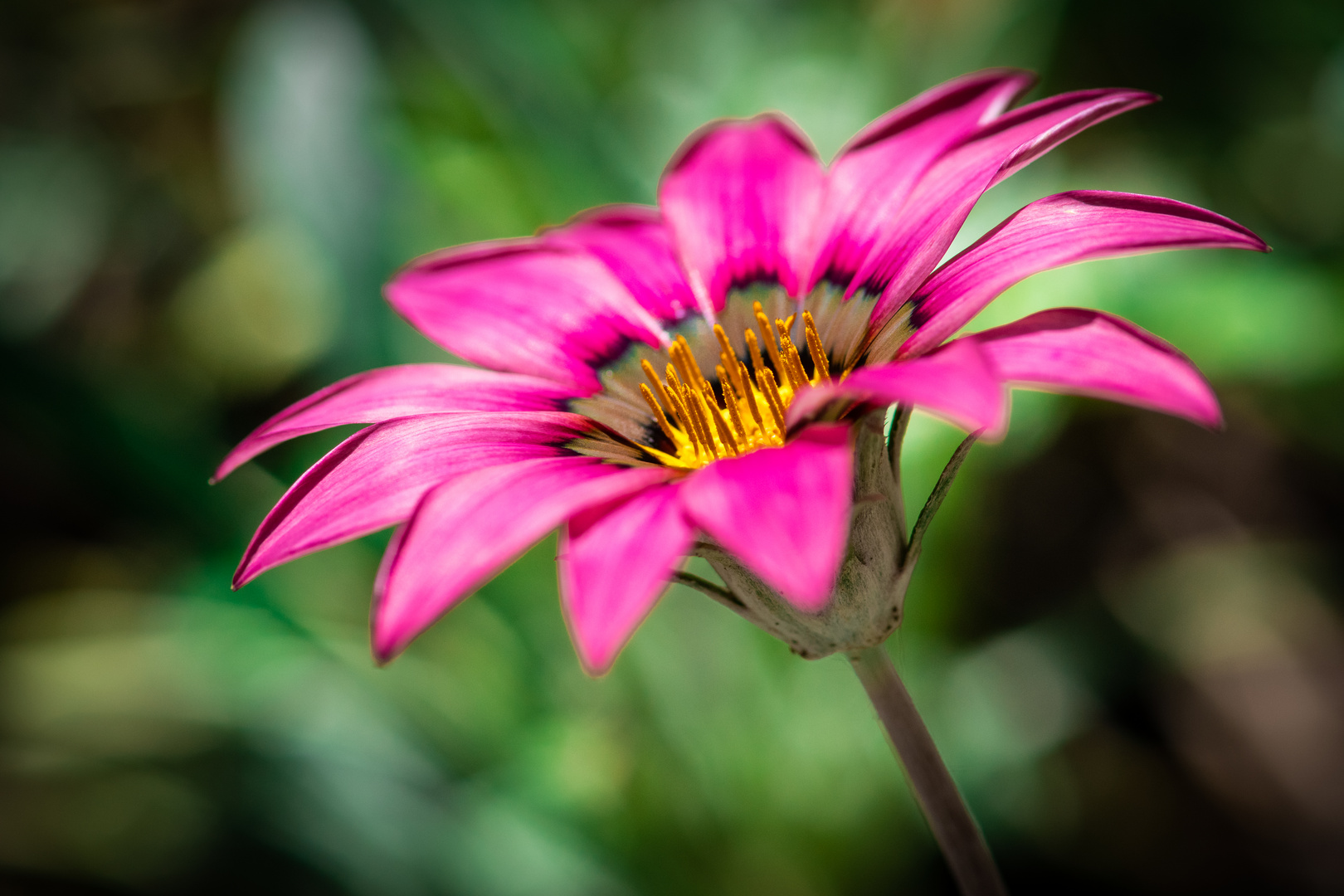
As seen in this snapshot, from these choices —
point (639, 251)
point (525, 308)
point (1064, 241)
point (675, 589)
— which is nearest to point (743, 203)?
point (639, 251)

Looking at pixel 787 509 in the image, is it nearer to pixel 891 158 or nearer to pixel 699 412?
pixel 699 412

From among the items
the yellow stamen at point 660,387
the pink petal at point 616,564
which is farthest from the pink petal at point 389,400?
the pink petal at point 616,564

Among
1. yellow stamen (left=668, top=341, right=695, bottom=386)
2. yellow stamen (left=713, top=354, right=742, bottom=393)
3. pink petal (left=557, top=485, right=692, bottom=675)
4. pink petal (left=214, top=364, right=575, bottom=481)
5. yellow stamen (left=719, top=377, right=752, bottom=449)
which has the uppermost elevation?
pink petal (left=214, top=364, right=575, bottom=481)

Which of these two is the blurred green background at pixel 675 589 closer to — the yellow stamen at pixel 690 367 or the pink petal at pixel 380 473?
the yellow stamen at pixel 690 367

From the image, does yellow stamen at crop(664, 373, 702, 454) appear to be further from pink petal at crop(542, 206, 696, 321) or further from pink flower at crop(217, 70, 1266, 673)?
pink petal at crop(542, 206, 696, 321)

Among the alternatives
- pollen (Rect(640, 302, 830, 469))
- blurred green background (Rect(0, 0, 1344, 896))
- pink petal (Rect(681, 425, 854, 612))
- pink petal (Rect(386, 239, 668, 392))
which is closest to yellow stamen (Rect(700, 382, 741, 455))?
pollen (Rect(640, 302, 830, 469))

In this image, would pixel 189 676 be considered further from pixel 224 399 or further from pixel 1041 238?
pixel 1041 238

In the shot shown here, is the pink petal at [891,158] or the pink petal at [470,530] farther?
the pink petal at [891,158]
